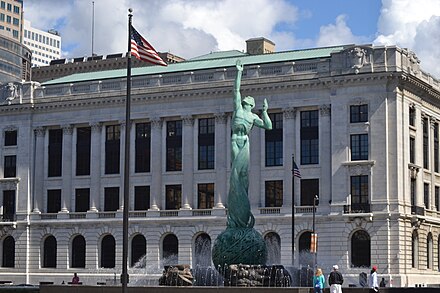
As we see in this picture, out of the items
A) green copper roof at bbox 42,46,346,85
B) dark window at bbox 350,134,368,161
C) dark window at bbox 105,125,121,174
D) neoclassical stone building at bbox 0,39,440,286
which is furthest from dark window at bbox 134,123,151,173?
dark window at bbox 350,134,368,161

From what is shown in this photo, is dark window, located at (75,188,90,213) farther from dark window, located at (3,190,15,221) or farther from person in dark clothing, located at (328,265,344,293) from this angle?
person in dark clothing, located at (328,265,344,293)

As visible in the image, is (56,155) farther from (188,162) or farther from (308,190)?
(308,190)

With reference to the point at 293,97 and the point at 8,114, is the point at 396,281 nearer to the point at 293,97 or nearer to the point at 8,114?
the point at 293,97

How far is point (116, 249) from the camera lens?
9175 cm

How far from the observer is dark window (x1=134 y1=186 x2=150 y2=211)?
91.9 meters

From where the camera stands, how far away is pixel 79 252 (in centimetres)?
9462

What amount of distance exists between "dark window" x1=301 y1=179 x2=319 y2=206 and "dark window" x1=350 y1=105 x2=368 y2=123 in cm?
609

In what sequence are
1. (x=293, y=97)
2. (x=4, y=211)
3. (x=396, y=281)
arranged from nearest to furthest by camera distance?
(x=396, y=281), (x=293, y=97), (x=4, y=211)

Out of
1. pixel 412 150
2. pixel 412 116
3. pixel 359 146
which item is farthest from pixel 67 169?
pixel 412 116

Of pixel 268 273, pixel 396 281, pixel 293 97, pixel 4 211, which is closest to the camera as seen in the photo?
pixel 268 273

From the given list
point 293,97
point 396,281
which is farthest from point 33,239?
point 396,281

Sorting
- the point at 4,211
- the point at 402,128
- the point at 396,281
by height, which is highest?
the point at 402,128

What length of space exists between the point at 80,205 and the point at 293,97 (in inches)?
932

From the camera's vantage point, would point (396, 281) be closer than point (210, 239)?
Yes
